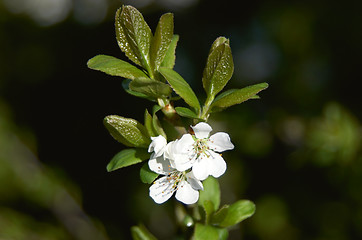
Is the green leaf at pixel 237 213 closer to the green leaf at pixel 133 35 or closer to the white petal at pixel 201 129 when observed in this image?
the white petal at pixel 201 129

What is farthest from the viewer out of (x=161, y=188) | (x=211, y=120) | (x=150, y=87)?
(x=211, y=120)

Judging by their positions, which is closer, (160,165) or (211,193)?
(160,165)

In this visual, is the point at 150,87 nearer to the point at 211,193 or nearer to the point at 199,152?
the point at 199,152

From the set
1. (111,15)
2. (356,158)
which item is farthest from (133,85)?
(111,15)

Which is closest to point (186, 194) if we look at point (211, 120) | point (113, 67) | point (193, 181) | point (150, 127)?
point (193, 181)

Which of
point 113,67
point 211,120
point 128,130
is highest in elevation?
point 113,67

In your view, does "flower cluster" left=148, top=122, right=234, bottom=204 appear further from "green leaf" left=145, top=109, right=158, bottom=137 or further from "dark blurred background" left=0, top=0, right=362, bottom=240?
"dark blurred background" left=0, top=0, right=362, bottom=240

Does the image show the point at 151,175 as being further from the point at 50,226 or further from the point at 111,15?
the point at 111,15
